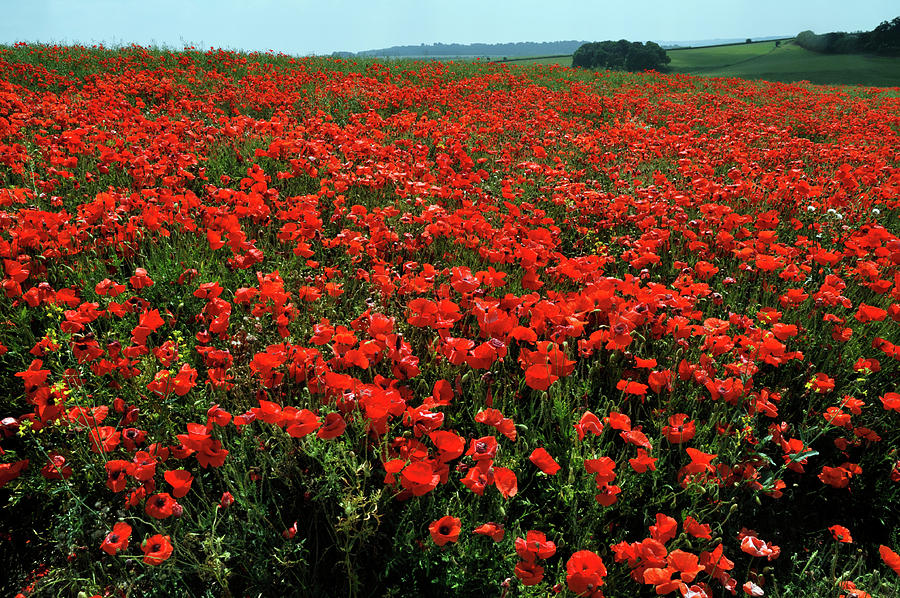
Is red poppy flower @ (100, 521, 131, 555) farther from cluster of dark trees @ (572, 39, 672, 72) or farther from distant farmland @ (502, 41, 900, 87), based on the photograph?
cluster of dark trees @ (572, 39, 672, 72)

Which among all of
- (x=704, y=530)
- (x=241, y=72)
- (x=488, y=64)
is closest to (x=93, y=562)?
(x=704, y=530)

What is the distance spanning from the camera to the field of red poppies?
1.78 metres

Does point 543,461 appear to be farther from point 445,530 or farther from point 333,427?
point 333,427

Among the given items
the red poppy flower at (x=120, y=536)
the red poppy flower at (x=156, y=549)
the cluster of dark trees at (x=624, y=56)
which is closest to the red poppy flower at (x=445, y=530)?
the red poppy flower at (x=156, y=549)

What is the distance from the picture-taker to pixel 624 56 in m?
38.1

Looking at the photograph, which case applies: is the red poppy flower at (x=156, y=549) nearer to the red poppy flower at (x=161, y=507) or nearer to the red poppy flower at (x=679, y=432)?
the red poppy flower at (x=161, y=507)

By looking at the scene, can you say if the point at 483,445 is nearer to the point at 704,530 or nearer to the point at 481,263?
the point at 704,530

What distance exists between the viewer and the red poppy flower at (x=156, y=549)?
1502 mm

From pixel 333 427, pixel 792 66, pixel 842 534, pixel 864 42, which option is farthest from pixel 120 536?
pixel 864 42

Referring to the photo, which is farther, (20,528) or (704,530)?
(20,528)

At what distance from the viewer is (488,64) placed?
16906mm

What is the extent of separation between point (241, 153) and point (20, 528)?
4.77 metres

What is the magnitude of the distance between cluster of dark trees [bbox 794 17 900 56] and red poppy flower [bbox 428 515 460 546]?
56117 millimetres

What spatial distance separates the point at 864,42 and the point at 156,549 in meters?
60.0
